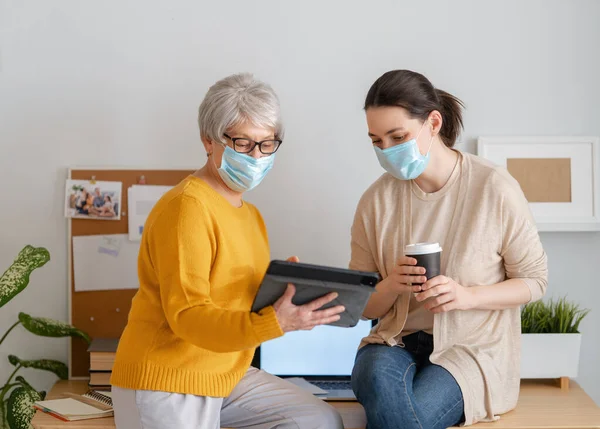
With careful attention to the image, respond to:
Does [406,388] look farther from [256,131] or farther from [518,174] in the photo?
[518,174]

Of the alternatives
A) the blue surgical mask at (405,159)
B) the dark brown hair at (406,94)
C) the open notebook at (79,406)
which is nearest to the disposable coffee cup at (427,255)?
the blue surgical mask at (405,159)

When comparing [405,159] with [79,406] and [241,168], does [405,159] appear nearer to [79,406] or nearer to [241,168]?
[241,168]

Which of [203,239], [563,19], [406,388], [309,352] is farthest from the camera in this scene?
[563,19]

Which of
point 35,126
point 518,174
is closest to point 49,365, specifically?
point 35,126

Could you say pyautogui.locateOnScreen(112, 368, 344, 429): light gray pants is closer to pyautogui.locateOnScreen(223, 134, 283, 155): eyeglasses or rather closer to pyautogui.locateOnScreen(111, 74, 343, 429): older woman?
pyautogui.locateOnScreen(111, 74, 343, 429): older woman

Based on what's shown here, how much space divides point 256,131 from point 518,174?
3.78 feet

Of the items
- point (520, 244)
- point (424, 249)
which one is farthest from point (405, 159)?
point (520, 244)

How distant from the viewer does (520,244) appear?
1.92 metres

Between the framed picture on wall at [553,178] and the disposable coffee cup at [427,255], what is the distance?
2.71 feet

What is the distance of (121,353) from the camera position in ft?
5.37

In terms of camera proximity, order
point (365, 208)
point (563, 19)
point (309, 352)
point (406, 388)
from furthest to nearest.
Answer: point (563, 19) → point (309, 352) → point (365, 208) → point (406, 388)

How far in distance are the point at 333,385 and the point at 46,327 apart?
877 millimetres

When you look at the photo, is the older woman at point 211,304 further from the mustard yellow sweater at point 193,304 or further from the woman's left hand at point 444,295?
the woman's left hand at point 444,295

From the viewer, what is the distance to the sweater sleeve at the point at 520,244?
193 cm
